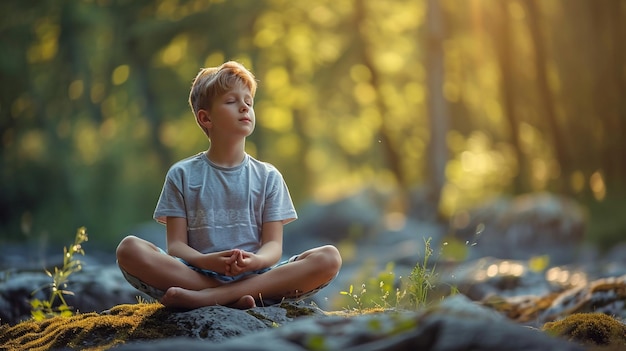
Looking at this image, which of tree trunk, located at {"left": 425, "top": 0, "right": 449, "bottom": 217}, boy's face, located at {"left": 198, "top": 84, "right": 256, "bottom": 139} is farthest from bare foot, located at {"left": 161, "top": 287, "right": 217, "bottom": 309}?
tree trunk, located at {"left": 425, "top": 0, "right": 449, "bottom": 217}

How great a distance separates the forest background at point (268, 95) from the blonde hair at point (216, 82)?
9.94 m

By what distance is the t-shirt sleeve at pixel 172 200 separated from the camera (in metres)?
3.93

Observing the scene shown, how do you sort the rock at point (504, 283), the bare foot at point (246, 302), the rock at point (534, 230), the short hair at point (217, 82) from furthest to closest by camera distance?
the rock at point (534, 230)
the rock at point (504, 283)
the short hair at point (217, 82)
the bare foot at point (246, 302)

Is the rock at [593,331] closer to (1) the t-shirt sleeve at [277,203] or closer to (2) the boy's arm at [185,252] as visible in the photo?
(1) the t-shirt sleeve at [277,203]

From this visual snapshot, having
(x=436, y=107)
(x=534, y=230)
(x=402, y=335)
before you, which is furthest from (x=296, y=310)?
(x=436, y=107)

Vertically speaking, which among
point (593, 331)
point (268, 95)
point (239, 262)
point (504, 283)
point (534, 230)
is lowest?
point (534, 230)

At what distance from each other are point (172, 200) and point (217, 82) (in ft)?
1.90

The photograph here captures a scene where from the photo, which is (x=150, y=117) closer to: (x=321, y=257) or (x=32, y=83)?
(x=32, y=83)

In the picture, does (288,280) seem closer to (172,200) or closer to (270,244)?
(270,244)

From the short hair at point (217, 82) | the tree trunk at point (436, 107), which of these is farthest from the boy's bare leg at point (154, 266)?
the tree trunk at point (436, 107)

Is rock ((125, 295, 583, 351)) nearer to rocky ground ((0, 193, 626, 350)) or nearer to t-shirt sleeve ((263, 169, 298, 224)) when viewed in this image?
rocky ground ((0, 193, 626, 350))

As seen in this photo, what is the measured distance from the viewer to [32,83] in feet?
51.0

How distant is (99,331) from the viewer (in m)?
3.61

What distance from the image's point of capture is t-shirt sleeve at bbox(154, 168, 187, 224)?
155 inches
